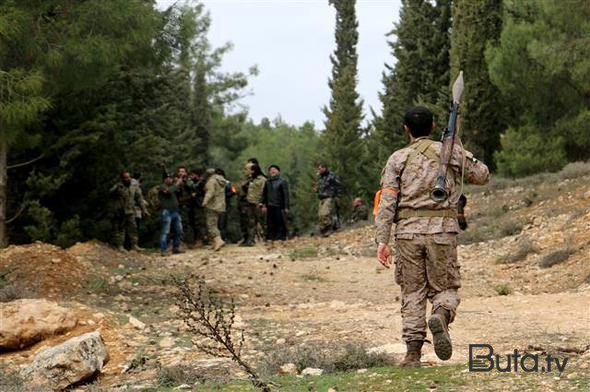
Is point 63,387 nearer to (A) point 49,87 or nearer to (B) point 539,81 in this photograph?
(A) point 49,87

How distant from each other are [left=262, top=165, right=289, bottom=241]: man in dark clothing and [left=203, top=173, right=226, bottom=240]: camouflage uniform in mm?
1076

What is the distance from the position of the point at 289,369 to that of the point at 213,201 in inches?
467

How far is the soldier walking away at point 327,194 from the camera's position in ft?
64.9

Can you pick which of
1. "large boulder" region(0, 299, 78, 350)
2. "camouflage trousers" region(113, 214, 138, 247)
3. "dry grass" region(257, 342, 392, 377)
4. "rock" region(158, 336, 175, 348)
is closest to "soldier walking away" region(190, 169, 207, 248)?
"camouflage trousers" region(113, 214, 138, 247)

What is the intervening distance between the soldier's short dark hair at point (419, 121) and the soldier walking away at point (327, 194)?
13.4 metres

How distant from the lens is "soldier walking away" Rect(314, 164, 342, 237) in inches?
779

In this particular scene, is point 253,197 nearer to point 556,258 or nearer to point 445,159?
point 556,258

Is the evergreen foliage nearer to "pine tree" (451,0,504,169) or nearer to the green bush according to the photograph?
the green bush

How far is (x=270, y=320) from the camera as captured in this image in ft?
31.7

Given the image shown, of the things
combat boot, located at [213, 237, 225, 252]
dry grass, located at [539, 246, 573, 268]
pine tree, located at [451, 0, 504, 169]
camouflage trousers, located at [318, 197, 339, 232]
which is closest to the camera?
dry grass, located at [539, 246, 573, 268]

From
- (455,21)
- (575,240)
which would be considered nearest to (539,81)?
(455,21)

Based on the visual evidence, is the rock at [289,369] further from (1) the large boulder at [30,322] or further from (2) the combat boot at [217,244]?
(2) the combat boot at [217,244]

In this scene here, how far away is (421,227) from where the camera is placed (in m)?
Result: 5.86

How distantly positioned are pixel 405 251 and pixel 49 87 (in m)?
7.98
